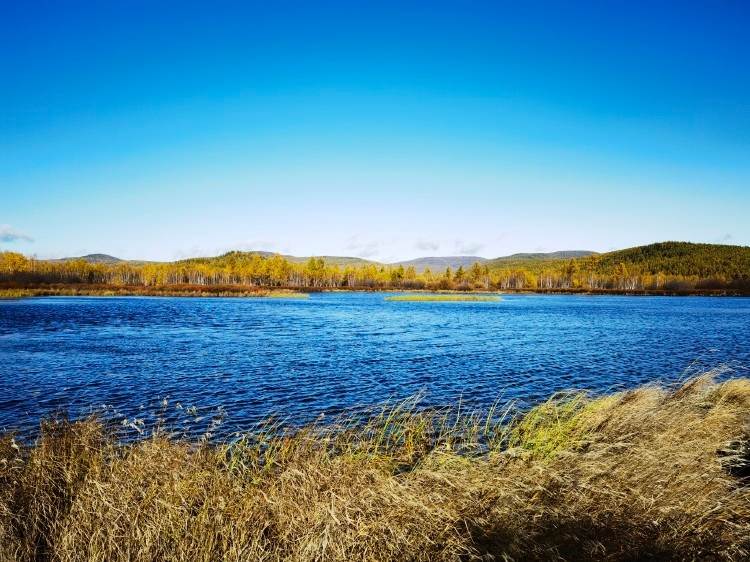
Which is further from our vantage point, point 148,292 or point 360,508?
point 148,292

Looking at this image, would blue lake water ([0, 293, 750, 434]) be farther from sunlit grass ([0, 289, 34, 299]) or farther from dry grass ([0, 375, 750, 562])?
sunlit grass ([0, 289, 34, 299])

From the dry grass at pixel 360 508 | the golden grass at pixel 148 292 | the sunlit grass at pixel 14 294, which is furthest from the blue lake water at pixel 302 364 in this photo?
the golden grass at pixel 148 292

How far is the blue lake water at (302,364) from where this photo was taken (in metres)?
18.2

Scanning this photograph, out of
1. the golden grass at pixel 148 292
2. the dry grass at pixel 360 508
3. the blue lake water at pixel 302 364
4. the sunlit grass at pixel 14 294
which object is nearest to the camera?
the dry grass at pixel 360 508

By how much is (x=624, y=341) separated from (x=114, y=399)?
126ft

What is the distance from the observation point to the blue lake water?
1823 centimetres

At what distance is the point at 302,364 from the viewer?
26906 mm

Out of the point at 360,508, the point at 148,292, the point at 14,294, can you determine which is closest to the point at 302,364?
the point at 360,508

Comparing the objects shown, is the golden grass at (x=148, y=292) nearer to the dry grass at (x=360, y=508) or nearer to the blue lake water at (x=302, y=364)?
the blue lake water at (x=302, y=364)

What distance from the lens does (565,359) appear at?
3011cm

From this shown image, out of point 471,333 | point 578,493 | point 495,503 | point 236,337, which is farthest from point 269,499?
point 471,333

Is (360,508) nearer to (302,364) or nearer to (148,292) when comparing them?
(302,364)

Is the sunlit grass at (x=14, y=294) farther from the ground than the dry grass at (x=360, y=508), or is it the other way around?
the sunlit grass at (x=14, y=294)

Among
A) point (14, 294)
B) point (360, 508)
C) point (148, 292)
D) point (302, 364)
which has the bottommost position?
point (302, 364)
